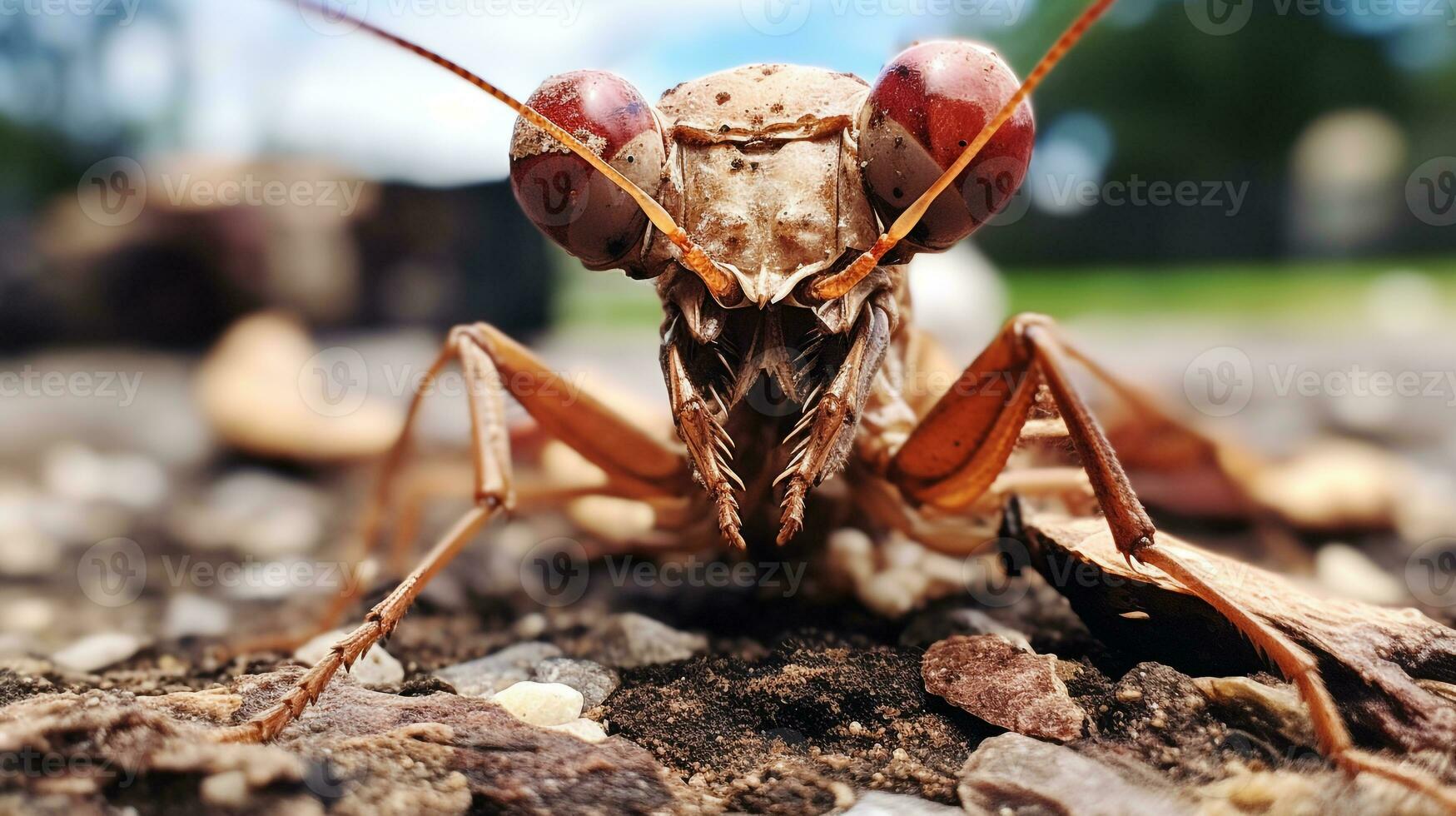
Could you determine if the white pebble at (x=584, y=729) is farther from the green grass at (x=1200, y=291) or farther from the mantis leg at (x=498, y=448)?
the green grass at (x=1200, y=291)

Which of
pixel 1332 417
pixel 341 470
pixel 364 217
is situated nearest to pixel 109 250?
pixel 364 217

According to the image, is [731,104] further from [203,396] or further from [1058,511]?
[203,396]

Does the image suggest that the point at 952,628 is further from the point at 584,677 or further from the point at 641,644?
the point at 584,677

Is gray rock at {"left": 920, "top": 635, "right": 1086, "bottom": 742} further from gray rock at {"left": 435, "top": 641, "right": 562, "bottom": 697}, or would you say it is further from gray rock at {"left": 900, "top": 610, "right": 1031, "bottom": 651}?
gray rock at {"left": 435, "top": 641, "right": 562, "bottom": 697}

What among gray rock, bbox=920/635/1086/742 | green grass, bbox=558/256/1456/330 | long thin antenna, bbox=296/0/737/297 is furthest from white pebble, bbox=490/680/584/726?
green grass, bbox=558/256/1456/330

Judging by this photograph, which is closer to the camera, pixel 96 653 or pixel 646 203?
pixel 646 203

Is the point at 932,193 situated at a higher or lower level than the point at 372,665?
higher

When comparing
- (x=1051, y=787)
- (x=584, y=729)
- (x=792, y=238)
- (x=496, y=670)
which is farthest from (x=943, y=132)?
(x=496, y=670)
